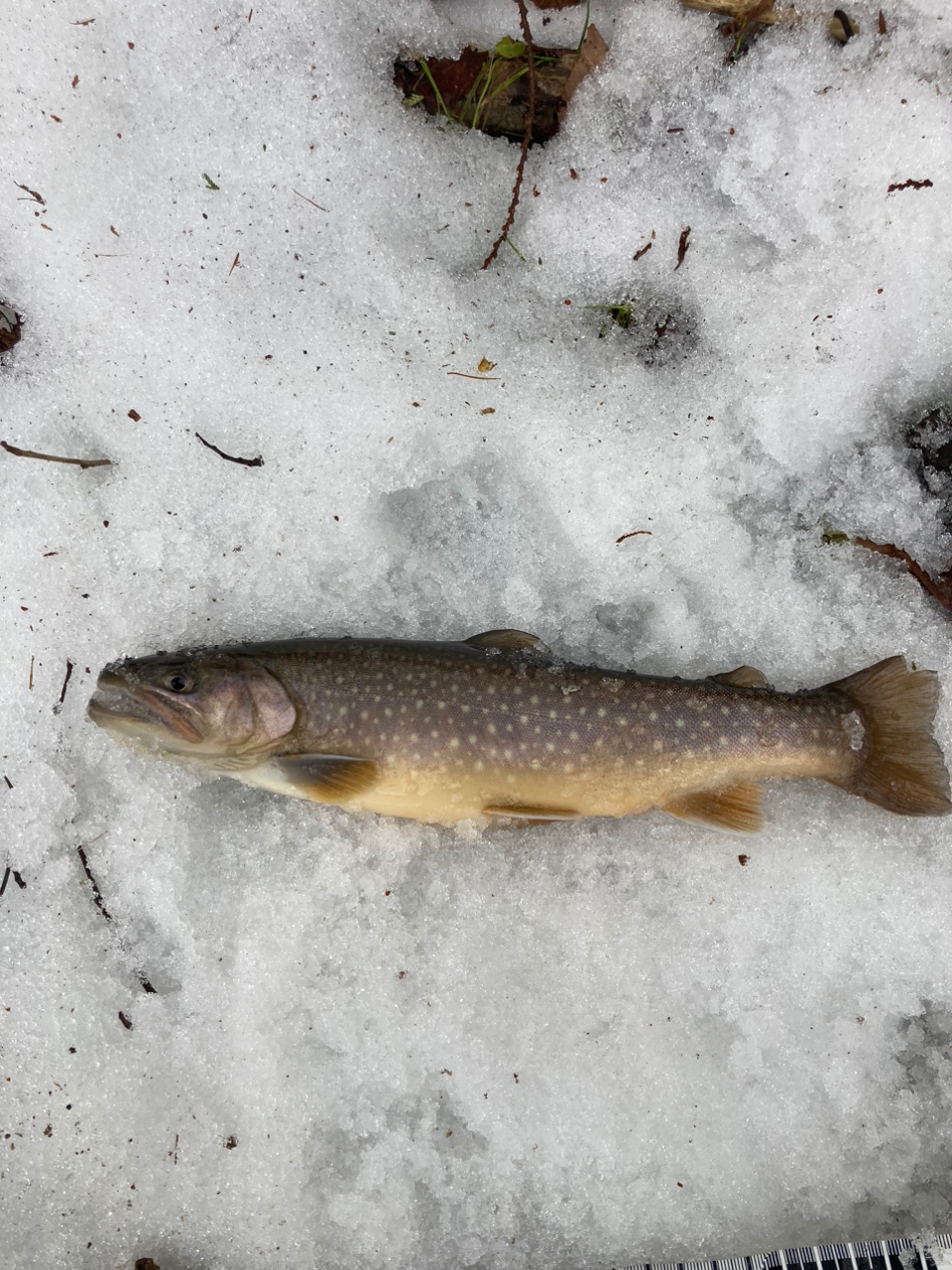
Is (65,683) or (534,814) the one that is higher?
(534,814)

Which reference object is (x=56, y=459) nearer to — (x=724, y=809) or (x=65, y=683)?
(x=65, y=683)

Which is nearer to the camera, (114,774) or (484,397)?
(114,774)

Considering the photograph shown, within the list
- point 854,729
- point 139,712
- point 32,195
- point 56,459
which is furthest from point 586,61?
point 139,712

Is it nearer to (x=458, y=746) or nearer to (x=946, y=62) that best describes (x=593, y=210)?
(x=946, y=62)

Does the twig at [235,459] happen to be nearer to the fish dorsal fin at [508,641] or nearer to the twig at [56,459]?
the twig at [56,459]

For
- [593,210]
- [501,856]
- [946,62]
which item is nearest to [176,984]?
[501,856]

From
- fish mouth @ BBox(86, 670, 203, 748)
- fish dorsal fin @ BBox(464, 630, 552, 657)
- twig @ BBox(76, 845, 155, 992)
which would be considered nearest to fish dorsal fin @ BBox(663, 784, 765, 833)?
fish dorsal fin @ BBox(464, 630, 552, 657)
